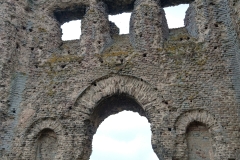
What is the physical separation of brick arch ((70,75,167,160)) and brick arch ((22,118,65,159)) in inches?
21.6

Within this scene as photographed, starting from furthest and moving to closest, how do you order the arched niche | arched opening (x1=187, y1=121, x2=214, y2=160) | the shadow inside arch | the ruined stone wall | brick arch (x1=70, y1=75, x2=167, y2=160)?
the shadow inside arch → the arched niche → brick arch (x1=70, y1=75, x2=167, y2=160) → the ruined stone wall → arched opening (x1=187, y1=121, x2=214, y2=160)

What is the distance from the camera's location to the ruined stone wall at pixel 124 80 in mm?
7477

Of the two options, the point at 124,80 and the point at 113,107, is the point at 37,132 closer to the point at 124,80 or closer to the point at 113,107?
the point at 113,107

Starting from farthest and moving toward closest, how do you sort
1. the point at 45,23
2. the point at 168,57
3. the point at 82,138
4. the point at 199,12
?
the point at 45,23 → the point at 199,12 → the point at 168,57 → the point at 82,138

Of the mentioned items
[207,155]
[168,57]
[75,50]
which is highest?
[75,50]

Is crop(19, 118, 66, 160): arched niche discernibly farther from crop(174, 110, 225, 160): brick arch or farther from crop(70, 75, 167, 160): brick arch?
crop(174, 110, 225, 160): brick arch

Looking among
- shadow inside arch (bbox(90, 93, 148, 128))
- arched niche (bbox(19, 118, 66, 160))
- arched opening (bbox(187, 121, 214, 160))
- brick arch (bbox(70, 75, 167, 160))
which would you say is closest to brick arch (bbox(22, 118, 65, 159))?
arched niche (bbox(19, 118, 66, 160))

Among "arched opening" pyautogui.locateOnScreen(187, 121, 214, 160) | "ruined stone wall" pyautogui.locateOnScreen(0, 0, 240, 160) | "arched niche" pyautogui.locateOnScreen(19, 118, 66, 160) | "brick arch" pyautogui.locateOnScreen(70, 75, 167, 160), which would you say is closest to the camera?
"arched opening" pyautogui.locateOnScreen(187, 121, 214, 160)

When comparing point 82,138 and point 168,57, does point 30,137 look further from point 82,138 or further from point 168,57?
point 168,57

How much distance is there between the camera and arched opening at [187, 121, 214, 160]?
7.24 metres

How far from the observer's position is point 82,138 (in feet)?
25.7

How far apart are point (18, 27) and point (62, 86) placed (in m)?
2.38

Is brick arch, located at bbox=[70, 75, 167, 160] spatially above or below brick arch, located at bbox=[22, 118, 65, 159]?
above

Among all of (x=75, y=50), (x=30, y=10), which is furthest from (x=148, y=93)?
(x=30, y=10)
